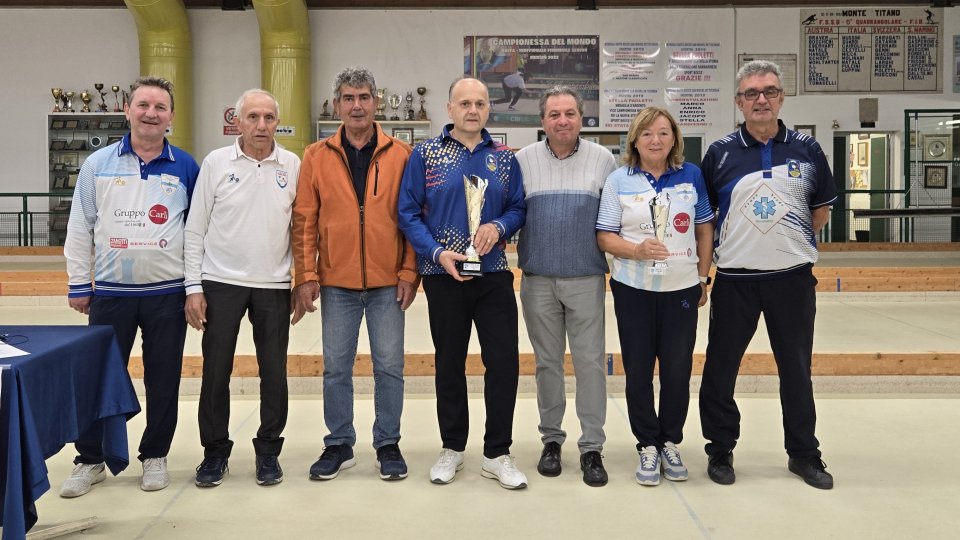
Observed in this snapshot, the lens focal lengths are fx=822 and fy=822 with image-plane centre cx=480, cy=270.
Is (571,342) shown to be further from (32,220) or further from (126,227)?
(32,220)

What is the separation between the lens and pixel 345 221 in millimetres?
2920

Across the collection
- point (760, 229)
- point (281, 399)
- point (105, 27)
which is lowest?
point (281, 399)

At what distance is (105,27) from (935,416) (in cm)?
1214

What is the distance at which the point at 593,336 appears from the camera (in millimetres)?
2994

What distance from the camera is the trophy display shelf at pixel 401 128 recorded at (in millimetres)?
11977

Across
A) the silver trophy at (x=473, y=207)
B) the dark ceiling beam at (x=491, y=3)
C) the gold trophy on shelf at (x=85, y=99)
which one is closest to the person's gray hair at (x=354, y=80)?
the silver trophy at (x=473, y=207)

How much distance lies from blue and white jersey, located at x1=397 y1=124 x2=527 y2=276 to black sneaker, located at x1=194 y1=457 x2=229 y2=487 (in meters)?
1.00

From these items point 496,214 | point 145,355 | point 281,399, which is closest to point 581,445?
point 496,214

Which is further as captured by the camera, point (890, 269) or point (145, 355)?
point (890, 269)

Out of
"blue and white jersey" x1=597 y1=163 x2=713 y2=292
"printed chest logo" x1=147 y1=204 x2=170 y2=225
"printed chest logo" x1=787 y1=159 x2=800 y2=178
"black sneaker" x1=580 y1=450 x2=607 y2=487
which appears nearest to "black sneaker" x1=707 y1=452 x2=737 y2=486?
"black sneaker" x1=580 y1=450 x2=607 y2=487

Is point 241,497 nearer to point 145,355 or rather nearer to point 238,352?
point 145,355

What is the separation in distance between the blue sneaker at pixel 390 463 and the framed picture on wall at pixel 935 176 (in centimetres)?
1092

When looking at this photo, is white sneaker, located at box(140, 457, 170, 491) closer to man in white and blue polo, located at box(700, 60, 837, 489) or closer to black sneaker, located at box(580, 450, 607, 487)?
black sneaker, located at box(580, 450, 607, 487)

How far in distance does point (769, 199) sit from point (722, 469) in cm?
97
